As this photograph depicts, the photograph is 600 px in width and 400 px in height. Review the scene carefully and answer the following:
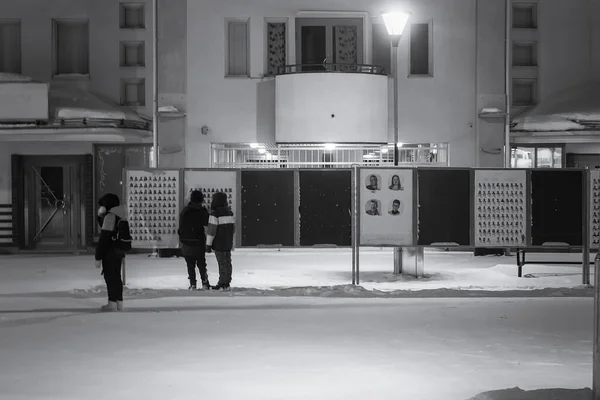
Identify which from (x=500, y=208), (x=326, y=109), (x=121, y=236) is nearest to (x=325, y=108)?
(x=326, y=109)

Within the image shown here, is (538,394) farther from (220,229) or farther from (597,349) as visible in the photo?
(220,229)

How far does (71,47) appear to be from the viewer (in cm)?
2981

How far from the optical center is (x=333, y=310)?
15375 mm

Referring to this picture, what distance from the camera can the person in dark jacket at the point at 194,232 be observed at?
17.9m

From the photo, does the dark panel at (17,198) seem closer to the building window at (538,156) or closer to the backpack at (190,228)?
the backpack at (190,228)

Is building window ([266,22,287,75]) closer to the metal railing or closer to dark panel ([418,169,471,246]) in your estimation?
the metal railing

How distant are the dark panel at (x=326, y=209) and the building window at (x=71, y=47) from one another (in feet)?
42.0

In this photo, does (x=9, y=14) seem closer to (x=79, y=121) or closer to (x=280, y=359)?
(x=79, y=121)

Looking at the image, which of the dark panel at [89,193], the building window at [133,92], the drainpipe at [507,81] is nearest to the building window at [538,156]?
the drainpipe at [507,81]

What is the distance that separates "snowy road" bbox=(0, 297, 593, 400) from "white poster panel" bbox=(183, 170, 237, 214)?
9.93 feet

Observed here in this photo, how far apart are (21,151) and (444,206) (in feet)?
50.0

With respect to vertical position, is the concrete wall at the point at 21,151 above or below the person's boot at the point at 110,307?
above

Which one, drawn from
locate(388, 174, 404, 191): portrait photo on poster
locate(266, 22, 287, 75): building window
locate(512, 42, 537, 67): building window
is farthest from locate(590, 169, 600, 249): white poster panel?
locate(266, 22, 287, 75): building window

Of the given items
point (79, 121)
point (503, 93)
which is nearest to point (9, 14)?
point (79, 121)
